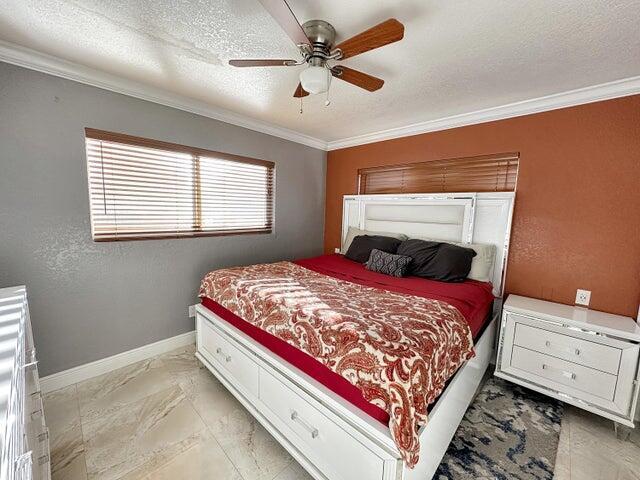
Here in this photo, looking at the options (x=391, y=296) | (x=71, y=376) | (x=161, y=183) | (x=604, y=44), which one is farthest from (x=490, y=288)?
(x=71, y=376)

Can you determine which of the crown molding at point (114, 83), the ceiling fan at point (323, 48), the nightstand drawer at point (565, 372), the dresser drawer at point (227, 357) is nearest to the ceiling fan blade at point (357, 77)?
the ceiling fan at point (323, 48)

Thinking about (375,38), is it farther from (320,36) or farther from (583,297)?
(583,297)

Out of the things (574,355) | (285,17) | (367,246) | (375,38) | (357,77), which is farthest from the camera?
(367,246)

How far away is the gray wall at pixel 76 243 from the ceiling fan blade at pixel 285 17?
1.72 m

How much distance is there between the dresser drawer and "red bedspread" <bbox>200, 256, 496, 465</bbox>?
166 millimetres

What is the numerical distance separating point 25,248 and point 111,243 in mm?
481

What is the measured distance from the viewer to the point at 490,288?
2367 millimetres

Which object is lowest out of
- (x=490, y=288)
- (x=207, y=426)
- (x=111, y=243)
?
(x=207, y=426)

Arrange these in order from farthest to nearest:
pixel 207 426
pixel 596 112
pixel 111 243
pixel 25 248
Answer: pixel 111 243
pixel 596 112
pixel 25 248
pixel 207 426

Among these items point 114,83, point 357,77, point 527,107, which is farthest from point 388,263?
point 114,83

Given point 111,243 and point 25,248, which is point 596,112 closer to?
point 111,243

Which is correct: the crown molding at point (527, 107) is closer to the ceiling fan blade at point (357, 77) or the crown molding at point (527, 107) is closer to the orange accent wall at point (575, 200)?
the orange accent wall at point (575, 200)

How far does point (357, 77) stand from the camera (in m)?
1.62

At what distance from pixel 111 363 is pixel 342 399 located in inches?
84.7
